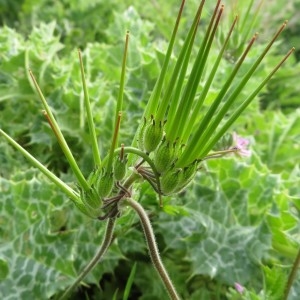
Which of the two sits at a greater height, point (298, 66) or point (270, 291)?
point (298, 66)

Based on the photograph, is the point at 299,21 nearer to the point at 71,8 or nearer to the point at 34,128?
the point at 71,8

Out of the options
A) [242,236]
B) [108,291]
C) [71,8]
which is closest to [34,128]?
[108,291]

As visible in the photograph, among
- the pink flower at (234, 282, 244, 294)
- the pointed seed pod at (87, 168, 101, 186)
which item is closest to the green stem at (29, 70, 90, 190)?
the pointed seed pod at (87, 168, 101, 186)

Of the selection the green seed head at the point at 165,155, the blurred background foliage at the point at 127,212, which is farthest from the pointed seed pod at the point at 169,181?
the blurred background foliage at the point at 127,212

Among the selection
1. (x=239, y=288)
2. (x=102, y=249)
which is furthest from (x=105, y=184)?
(x=239, y=288)

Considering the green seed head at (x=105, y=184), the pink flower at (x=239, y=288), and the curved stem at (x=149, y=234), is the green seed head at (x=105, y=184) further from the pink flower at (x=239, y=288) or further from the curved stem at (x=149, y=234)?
the pink flower at (x=239, y=288)

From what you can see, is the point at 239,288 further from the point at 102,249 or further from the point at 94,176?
the point at 94,176
